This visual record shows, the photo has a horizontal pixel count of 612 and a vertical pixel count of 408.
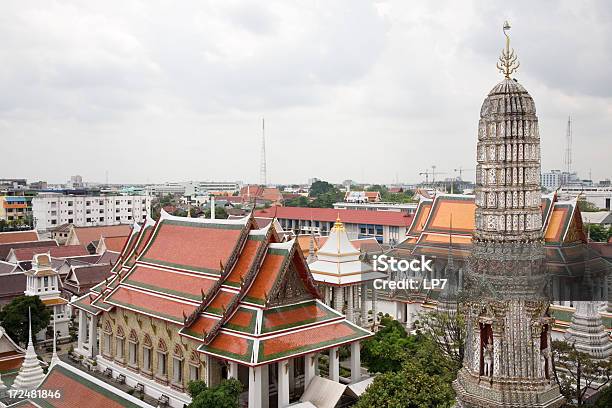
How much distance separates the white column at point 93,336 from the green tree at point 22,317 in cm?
347

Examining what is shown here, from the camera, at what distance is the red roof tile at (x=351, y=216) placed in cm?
7219

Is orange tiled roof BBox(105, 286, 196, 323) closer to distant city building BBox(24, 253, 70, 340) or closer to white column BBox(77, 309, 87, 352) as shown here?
white column BBox(77, 309, 87, 352)

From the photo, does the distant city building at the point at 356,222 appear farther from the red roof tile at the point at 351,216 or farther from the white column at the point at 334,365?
the white column at the point at 334,365

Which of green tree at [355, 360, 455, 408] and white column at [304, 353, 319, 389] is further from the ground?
green tree at [355, 360, 455, 408]

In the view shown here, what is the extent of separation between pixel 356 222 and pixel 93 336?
165ft

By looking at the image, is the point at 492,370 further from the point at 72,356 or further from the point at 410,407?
the point at 72,356

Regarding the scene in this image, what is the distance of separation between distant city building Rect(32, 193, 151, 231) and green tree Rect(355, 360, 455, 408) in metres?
64.2

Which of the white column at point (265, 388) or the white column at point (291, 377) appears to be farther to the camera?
the white column at point (291, 377)

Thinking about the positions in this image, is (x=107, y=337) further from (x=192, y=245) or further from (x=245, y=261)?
(x=245, y=261)

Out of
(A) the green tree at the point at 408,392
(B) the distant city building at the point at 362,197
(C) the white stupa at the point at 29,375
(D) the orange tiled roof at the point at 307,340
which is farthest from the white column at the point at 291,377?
(B) the distant city building at the point at 362,197

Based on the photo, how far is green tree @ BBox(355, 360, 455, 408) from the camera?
16.2 meters

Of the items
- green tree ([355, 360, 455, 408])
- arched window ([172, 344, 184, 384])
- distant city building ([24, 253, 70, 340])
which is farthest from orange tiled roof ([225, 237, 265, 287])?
distant city building ([24, 253, 70, 340])

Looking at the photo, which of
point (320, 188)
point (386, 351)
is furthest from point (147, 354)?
point (320, 188)

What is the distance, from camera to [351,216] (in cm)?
7794
